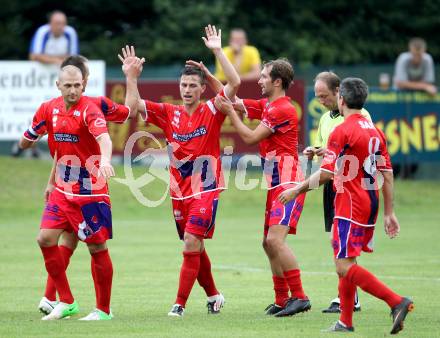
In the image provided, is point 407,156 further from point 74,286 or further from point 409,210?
point 74,286

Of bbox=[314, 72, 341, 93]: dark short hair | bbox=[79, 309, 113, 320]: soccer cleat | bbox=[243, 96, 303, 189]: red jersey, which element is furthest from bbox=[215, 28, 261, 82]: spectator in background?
bbox=[79, 309, 113, 320]: soccer cleat

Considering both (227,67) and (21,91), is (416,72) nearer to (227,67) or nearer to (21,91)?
(21,91)

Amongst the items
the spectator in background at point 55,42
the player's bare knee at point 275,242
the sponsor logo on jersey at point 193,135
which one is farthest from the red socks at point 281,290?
the spectator in background at point 55,42

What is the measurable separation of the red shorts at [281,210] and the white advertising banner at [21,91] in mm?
11176

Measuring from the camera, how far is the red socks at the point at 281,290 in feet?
A: 35.9

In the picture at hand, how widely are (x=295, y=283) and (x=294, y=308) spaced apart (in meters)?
0.25

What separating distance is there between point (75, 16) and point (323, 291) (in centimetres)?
2289

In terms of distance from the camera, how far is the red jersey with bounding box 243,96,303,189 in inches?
428

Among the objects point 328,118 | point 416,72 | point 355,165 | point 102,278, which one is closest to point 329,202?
point 328,118

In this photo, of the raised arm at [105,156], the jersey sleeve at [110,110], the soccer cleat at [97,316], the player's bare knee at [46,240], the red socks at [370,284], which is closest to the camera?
the red socks at [370,284]

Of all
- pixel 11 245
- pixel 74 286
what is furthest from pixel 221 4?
pixel 74 286

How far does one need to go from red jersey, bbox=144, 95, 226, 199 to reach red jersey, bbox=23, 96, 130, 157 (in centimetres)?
56

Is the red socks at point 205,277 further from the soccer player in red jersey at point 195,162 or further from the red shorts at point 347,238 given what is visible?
the red shorts at point 347,238

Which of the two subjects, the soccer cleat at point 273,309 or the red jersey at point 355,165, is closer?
the red jersey at point 355,165
